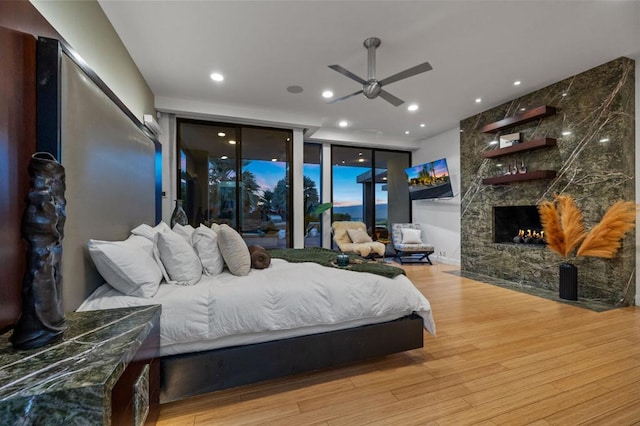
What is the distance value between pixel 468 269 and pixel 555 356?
3.31 metres

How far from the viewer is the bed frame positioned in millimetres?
1425

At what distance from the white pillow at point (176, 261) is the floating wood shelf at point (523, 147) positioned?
469cm

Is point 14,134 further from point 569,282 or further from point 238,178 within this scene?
point 569,282

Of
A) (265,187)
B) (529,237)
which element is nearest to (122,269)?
(265,187)

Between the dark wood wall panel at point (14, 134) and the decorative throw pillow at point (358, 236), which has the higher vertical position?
the dark wood wall panel at point (14, 134)

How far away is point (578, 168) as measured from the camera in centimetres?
368

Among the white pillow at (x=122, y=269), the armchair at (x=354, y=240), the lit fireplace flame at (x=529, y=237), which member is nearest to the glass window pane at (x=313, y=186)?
the armchair at (x=354, y=240)

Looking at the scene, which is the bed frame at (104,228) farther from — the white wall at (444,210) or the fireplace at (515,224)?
the white wall at (444,210)

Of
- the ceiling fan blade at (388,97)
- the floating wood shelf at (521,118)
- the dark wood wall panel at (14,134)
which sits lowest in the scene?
the dark wood wall panel at (14,134)

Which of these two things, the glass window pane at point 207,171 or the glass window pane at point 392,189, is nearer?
the glass window pane at point 207,171

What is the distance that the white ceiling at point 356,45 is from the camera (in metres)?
2.45

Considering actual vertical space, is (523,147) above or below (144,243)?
above

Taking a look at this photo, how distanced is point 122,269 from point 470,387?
2276 millimetres

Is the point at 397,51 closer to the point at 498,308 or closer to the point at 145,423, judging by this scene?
the point at 498,308
